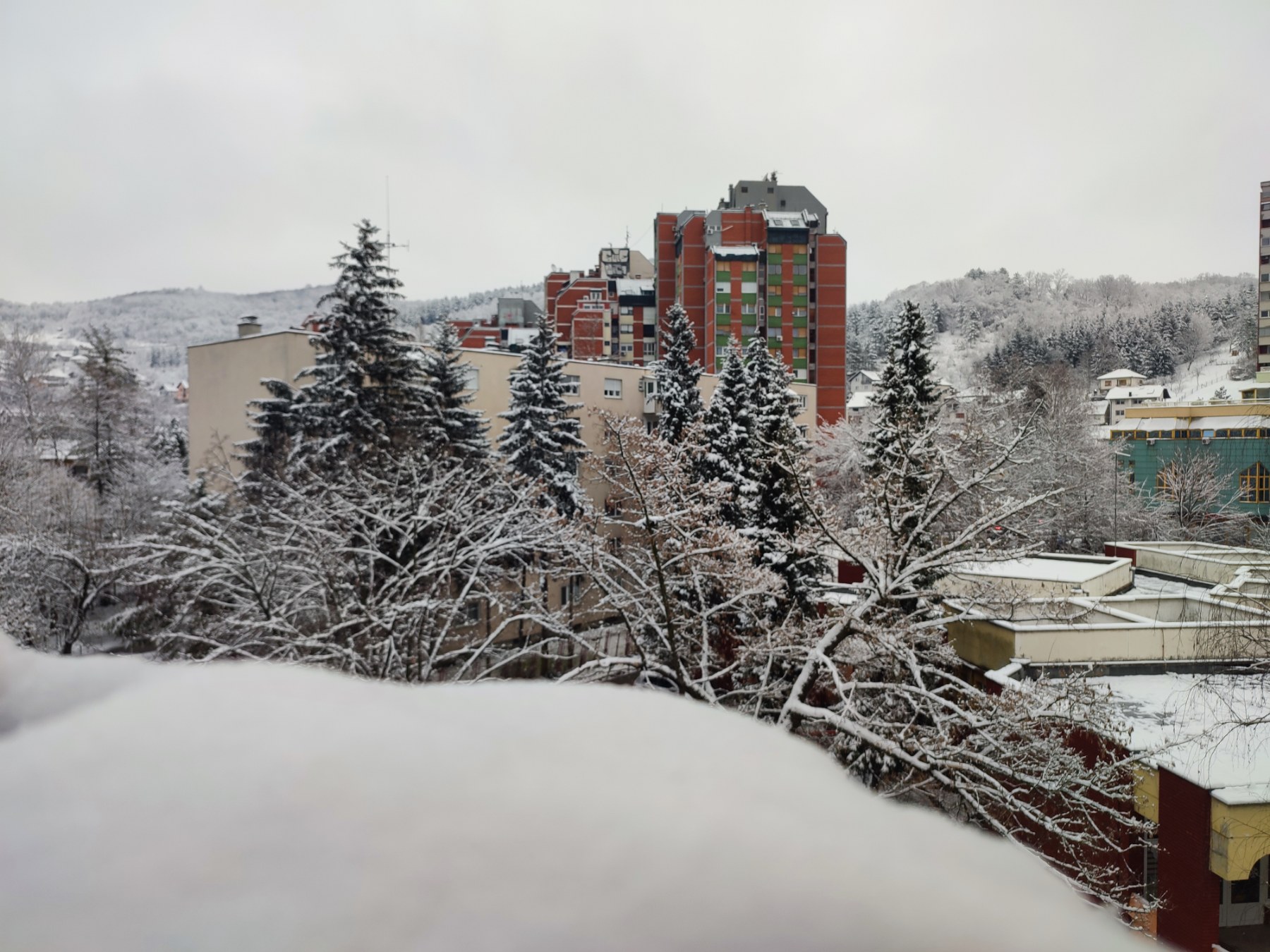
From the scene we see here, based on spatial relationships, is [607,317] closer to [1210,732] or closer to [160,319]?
[160,319]

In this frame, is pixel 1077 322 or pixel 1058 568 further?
pixel 1077 322

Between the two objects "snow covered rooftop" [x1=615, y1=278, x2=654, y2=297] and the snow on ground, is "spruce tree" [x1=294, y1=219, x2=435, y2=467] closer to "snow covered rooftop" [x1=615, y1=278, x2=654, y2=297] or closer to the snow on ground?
"snow covered rooftop" [x1=615, y1=278, x2=654, y2=297]

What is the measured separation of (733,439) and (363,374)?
1028 centimetres

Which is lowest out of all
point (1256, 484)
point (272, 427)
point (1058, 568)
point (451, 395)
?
point (1058, 568)

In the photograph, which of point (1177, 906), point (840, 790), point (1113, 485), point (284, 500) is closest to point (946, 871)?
point (840, 790)

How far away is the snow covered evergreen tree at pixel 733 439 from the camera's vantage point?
18.0 meters

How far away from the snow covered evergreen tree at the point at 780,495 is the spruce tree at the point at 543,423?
6270 mm

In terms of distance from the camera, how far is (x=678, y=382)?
26.6 meters

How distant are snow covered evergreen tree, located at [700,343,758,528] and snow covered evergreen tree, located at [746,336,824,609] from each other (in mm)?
212

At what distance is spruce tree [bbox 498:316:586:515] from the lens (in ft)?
79.3

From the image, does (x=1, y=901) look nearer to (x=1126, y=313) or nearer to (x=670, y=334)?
(x=670, y=334)

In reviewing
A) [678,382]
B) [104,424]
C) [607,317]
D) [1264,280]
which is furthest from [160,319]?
[1264,280]

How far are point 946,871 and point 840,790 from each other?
17 centimetres

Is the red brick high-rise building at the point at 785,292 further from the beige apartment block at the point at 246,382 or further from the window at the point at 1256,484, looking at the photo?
the beige apartment block at the point at 246,382
